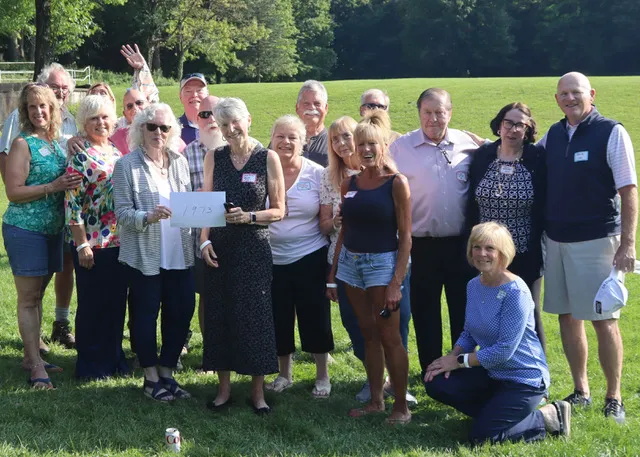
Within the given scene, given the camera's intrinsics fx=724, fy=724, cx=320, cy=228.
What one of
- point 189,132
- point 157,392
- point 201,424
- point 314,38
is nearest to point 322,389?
point 201,424

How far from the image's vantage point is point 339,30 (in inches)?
2948

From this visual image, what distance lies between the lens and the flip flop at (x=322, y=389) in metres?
5.56

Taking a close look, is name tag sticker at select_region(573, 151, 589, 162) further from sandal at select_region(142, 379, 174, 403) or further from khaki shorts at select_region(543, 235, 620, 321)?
sandal at select_region(142, 379, 174, 403)

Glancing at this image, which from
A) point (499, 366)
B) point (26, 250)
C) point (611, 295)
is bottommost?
point (499, 366)

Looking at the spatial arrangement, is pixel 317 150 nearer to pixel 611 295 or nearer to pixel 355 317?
pixel 355 317

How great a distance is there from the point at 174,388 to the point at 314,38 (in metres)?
67.8

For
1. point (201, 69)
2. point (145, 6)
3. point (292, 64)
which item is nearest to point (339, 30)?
point (292, 64)

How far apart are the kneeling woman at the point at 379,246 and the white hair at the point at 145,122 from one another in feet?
4.54

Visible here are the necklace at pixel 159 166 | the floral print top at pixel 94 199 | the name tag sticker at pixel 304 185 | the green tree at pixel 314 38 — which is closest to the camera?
the necklace at pixel 159 166

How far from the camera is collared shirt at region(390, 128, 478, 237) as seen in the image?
547 cm

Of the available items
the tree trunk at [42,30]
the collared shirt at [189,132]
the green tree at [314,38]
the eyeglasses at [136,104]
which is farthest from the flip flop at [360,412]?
the green tree at [314,38]

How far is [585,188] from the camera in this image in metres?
5.07

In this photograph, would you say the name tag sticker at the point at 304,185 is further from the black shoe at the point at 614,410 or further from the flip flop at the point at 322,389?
the black shoe at the point at 614,410

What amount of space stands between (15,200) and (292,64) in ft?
190
